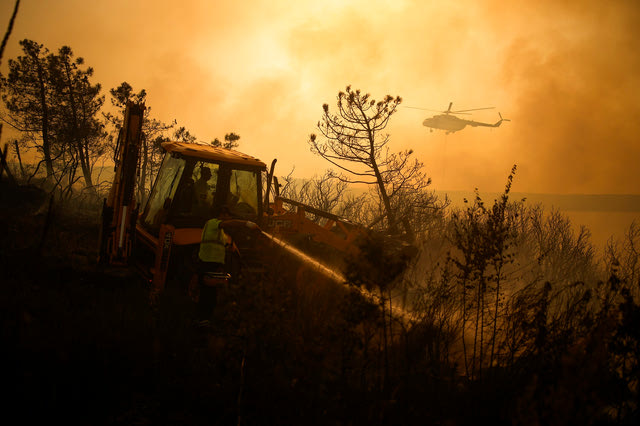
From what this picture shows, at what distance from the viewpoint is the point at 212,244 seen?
507 centimetres

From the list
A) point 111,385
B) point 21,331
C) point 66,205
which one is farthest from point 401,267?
point 66,205

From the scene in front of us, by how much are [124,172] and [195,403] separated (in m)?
4.50

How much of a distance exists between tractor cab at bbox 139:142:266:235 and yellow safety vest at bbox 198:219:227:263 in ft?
2.84

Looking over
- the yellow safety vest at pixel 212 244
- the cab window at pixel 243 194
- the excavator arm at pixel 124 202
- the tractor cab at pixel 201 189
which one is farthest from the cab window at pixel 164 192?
the yellow safety vest at pixel 212 244

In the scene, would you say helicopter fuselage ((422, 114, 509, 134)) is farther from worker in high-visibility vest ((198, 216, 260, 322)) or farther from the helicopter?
worker in high-visibility vest ((198, 216, 260, 322))

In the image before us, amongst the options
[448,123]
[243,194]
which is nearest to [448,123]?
[448,123]

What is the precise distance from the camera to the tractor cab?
620 centimetres

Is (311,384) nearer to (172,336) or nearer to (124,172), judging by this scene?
(172,336)

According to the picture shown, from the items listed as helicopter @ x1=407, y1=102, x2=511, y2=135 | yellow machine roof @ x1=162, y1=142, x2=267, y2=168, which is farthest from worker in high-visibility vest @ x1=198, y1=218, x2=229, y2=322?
helicopter @ x1=407, y1=102, x2=511, y2=135

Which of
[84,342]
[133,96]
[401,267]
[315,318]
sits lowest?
[84,342]

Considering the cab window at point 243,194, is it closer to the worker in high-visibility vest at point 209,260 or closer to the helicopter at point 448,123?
the worker in high-visibility vest at point 209,260

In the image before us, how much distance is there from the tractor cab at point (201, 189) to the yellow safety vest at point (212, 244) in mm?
867

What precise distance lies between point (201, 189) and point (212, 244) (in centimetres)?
174

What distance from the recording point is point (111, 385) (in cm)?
335
